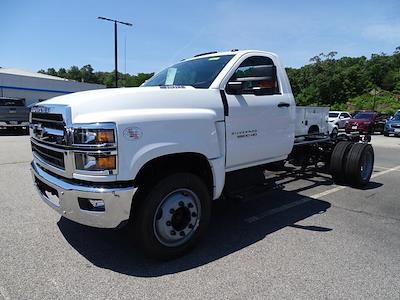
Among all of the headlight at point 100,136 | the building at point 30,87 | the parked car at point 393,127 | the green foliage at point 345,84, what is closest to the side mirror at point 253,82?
the headlight at point 100,136

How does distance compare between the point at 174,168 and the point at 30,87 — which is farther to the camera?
the point at 30,87

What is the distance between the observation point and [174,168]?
3.85 m

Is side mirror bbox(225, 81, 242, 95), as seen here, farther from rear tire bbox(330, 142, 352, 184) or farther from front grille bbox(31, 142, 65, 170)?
rear tire bbox(330, 142, 352, 184)

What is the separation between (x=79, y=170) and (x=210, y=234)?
6.38 feet

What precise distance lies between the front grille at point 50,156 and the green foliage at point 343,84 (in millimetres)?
62500

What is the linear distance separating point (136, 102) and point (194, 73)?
148 cm

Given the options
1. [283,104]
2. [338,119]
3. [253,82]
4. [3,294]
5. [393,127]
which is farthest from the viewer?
[338,119]

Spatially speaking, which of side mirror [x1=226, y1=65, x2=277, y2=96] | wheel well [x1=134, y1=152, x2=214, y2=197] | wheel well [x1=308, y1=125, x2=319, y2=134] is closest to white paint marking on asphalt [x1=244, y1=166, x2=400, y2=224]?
wheel well [x1=134, y1=152, x2=214, y2=197]

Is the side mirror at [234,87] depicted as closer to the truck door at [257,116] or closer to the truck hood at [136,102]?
the truck door at [257,116]

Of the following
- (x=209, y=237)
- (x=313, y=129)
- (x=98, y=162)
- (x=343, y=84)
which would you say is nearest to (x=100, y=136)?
(x=98, y=162)

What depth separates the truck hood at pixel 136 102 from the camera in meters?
3.37

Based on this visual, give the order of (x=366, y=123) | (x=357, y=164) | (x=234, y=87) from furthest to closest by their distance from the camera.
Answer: (x=366, y=123), (x=357, y=164), (x=234, y=87)

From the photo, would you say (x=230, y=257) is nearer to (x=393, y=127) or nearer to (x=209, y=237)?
(x=209, y=237)

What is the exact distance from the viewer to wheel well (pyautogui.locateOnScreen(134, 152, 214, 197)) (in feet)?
11.9
